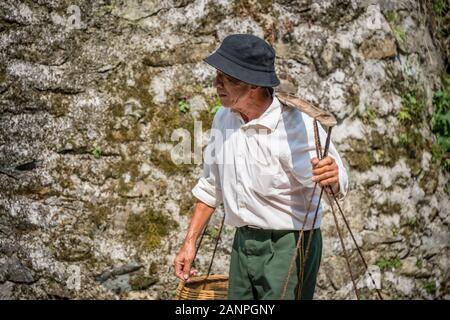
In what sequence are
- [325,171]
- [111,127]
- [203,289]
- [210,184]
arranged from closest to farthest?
[325,171] < [210,184] < [203,289] < [111,127]

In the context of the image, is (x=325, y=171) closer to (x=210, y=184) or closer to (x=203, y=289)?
(x=210, y=184)

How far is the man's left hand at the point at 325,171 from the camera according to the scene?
2.88 meters

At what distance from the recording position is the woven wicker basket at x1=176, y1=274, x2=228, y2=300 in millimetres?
3723

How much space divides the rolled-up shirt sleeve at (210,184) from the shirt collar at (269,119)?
30cm

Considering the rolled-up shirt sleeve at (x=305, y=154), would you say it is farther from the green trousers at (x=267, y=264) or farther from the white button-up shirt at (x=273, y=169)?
the green trousers at (x=267, y=264)

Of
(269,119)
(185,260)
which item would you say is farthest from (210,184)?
(269,119)

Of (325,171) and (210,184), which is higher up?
(325,171)

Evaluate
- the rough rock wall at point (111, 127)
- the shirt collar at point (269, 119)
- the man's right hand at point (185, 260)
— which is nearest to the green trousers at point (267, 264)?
the man's right hand at point (185, 260)

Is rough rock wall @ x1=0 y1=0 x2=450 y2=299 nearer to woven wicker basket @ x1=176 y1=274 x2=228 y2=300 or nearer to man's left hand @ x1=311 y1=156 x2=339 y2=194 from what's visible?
woven wicker basket @ x1=176 y1=274 x2=228 y2=300

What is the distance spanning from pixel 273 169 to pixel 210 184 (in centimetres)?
47

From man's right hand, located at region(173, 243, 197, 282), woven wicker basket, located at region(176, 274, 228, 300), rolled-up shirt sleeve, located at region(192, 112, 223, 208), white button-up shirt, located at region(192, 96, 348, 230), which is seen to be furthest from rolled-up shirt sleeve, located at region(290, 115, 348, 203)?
woven wicker basket, located at region(176, 274, 228, 300)

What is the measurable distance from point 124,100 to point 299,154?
1.74 meters

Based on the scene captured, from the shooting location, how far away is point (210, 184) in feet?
11.6

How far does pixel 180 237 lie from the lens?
4531mm
